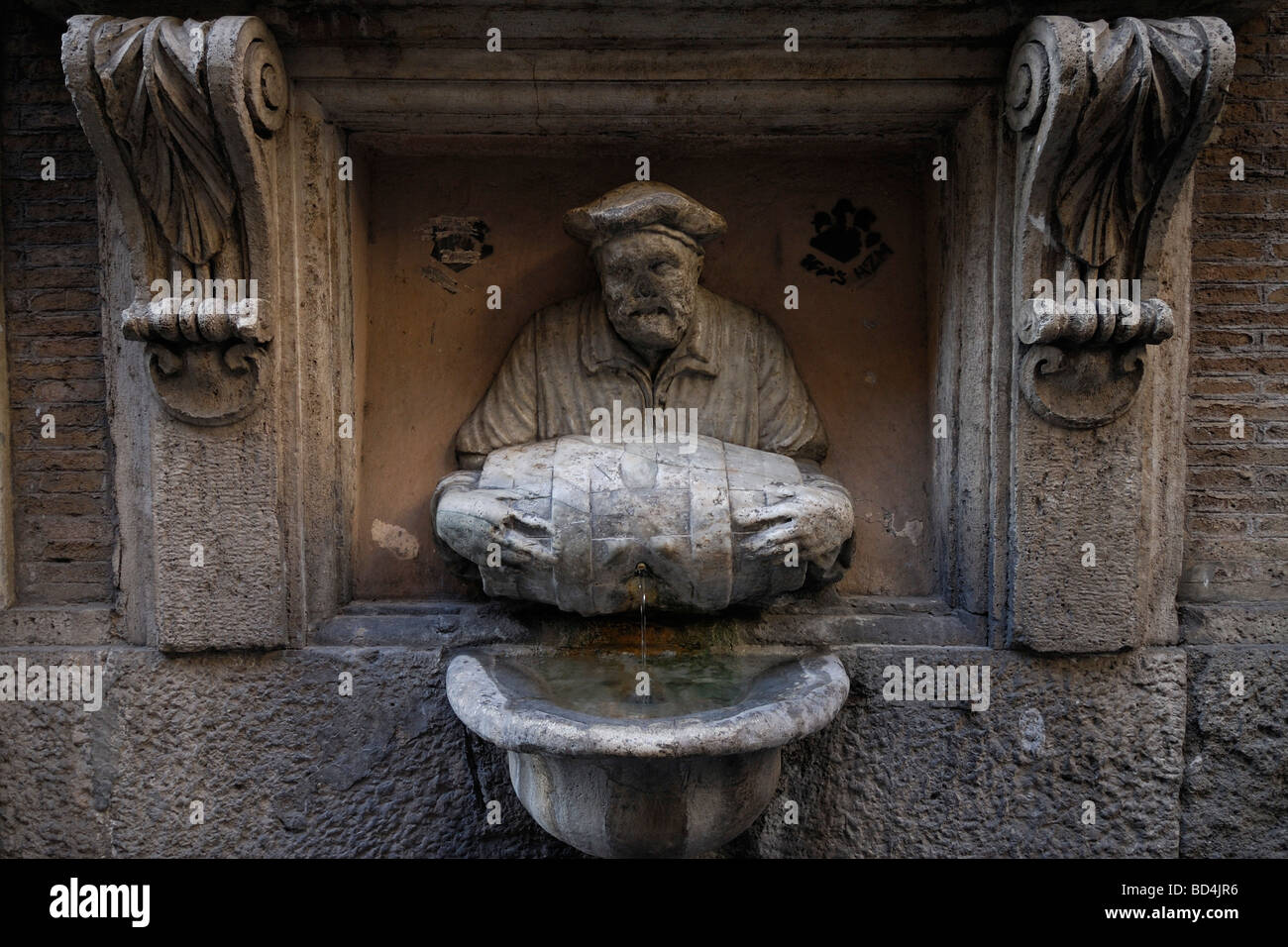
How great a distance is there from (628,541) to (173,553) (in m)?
1.23

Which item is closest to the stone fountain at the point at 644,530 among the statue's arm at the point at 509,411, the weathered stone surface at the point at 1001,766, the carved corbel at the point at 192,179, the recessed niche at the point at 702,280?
the statue's arm at the point at 509,411

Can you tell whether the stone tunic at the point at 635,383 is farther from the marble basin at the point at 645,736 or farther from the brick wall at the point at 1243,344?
the brick wall at the point at 1243,344

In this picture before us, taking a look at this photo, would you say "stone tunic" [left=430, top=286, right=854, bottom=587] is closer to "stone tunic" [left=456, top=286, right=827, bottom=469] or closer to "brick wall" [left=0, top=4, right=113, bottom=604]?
"stone tunic" [left=456, top=286, right=827, bottom=469]

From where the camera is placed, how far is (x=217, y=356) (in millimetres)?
Answer: 2371

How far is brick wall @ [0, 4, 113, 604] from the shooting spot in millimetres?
2529

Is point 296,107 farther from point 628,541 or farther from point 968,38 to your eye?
point 968,38

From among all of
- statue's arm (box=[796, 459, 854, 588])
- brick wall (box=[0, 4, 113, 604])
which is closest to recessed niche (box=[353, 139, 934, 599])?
statue's arm (box=[796, 459, 854, 588])

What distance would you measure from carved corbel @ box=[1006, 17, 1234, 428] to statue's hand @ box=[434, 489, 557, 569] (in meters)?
Answer: 1.35

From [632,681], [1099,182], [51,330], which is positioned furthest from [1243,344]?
[51,330]

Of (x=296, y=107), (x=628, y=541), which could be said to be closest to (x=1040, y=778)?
(x=628, y=541)

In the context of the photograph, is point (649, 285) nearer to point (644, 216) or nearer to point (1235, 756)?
point (644, 216)

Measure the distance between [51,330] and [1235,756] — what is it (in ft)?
11.6

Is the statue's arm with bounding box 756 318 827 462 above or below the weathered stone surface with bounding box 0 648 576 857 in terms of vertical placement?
above

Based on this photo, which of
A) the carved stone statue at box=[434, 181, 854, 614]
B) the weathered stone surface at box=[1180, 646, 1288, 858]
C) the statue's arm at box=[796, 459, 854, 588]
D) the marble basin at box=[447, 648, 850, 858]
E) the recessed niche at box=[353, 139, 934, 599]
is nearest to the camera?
the marble basin at box=[447, 648, 850, 858]
